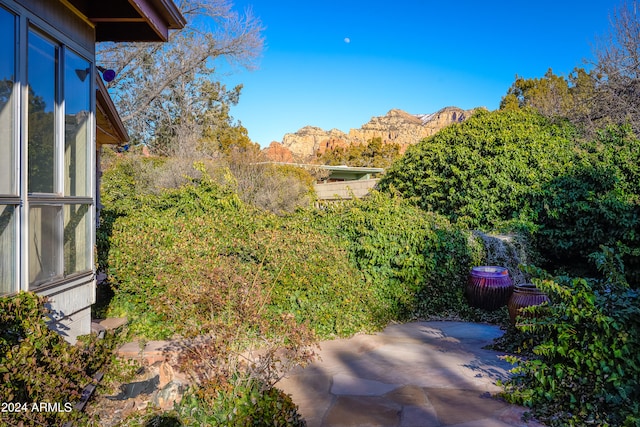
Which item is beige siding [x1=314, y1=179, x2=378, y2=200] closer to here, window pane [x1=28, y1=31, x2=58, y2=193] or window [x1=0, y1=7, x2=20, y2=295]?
window pane [x1=28, y1=31, x2=58, y2=193]

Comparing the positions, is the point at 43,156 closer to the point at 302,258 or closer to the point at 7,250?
the point at 7,250

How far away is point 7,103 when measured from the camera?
10.7ft

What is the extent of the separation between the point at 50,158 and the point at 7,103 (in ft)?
2.26

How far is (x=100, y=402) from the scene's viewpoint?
3.62 m

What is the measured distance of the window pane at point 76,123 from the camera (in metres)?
4.10

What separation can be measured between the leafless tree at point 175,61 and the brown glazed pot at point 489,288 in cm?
1357

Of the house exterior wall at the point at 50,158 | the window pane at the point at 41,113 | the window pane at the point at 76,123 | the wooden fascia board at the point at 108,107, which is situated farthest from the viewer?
the wooden fascia board at the point at 108,107

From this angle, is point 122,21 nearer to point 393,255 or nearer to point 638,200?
point 393,255

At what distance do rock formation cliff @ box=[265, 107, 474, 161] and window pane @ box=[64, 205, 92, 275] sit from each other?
2294 inches

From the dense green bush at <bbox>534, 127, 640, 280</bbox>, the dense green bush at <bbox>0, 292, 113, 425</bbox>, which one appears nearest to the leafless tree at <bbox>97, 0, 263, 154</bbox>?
the dense green bush at <bbox>534, 127, 640, 280</bbox>

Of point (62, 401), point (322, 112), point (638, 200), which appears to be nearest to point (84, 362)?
point (62, 401)

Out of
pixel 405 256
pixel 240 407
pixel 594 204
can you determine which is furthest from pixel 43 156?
pixel 594 204

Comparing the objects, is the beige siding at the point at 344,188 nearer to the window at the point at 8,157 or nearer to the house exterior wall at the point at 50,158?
the house exterior wall at the point at 50,158

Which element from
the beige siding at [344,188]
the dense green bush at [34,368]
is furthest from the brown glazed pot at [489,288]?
the beige siding at [344,188]
